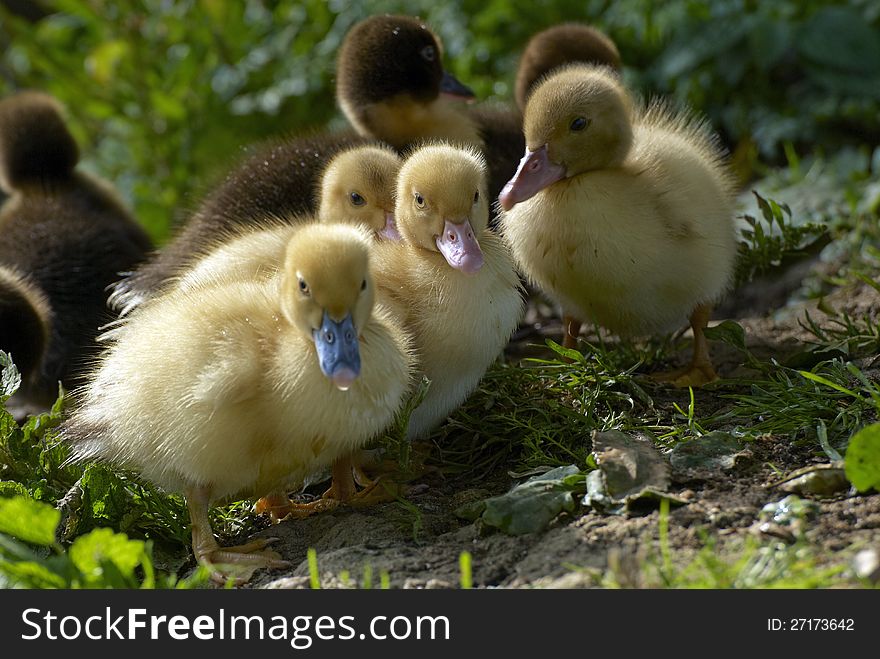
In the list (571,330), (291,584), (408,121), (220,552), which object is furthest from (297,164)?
(291,584)

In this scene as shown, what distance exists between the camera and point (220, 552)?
111 inches

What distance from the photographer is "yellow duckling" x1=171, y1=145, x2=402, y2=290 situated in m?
3.18

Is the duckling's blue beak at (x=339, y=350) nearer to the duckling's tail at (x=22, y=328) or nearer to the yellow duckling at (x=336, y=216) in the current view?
the yellow duckling at (x=336, y=216)

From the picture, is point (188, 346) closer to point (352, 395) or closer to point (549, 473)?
point (352, 395)

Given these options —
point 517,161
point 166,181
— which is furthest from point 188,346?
point 166,181

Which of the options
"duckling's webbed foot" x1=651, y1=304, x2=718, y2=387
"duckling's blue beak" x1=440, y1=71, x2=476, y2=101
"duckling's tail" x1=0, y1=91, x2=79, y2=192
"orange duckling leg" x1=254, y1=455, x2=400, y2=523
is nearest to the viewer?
"orange duckling leg" x1=254, y1=455, x2=400, y2=523

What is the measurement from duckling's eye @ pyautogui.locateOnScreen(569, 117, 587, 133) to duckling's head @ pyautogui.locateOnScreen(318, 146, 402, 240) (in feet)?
1.70

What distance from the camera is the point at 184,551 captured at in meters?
3.00

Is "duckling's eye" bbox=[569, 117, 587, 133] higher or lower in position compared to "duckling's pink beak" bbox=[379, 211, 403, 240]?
higher

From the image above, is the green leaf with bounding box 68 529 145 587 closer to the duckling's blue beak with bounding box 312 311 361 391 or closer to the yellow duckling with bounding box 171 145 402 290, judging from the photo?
the duckling's blue beak with bounding box 312 311 361 391

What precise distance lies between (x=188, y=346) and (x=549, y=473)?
912mm

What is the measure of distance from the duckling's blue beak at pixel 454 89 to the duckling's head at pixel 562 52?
0.74 ft

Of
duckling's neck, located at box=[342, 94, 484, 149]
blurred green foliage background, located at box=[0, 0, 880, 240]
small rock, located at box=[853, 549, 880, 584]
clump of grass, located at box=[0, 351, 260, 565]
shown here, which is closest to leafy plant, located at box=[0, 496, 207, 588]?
clump of grass, located at box=[0, 351, 260, 565]
